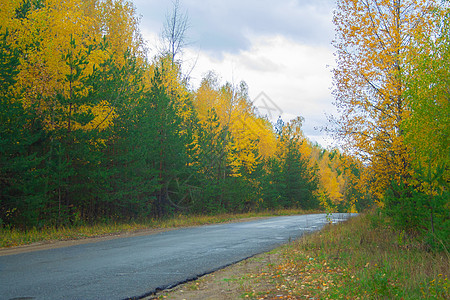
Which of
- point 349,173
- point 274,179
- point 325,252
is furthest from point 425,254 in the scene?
point 274,179

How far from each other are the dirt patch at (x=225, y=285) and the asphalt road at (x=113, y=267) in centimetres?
29

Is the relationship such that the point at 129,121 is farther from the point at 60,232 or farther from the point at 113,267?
the point at 113,267

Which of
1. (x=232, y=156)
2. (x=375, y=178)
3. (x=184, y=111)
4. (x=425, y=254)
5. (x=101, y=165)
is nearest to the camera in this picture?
(x=425, y=254)

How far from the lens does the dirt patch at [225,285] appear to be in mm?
5641

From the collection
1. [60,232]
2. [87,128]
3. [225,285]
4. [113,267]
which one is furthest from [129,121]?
[225,285]

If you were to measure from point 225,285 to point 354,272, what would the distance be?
234 centimetres

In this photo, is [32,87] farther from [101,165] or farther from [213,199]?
[213,199]

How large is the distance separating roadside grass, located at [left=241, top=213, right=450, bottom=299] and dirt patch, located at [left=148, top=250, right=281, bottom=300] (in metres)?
0.07

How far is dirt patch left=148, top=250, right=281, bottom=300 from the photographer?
564 cm

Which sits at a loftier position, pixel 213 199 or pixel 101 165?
pixel 101 165

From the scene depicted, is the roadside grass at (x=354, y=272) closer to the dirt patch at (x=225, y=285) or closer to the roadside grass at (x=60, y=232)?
the dirt patch at (x=225, y=285)

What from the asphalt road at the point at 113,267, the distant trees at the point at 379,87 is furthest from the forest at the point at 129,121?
the asphalt road at the point at 113,267

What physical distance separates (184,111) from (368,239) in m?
18.6

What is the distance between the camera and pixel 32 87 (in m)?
14.9
